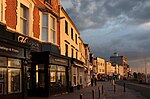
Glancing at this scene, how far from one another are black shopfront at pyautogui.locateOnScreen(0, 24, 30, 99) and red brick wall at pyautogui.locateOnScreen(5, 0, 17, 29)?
31.0 inches

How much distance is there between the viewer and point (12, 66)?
17.6 meters

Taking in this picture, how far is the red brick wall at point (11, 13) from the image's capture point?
784 inches

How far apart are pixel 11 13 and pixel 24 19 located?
2.86m

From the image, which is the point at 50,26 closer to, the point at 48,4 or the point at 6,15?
the point at 48,4

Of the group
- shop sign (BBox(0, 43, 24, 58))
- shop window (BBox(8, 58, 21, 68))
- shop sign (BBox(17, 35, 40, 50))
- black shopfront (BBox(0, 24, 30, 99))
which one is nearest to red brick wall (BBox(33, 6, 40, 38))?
shop sign (BBox(17, 35, 40, 50))

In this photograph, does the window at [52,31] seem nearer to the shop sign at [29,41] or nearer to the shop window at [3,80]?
the shop sign at [29,41]

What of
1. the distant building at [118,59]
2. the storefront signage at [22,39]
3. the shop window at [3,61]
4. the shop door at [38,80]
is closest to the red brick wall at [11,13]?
the storefront signage at [22,39]

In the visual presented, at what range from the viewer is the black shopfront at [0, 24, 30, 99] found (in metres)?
16.5

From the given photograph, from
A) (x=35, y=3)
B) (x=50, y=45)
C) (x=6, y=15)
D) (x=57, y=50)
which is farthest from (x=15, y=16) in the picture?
(x=57, y=50)

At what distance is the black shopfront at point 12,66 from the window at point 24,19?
285 centimetres

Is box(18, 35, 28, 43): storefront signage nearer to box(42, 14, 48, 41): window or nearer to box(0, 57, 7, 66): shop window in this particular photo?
box(0, 57, 7, 66): shop window

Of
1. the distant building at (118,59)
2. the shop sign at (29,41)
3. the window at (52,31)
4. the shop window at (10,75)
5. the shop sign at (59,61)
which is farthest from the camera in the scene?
the distant building at (118,59)

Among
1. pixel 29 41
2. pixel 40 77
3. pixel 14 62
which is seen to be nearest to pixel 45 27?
pixel 29 41

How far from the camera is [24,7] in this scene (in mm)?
23297
